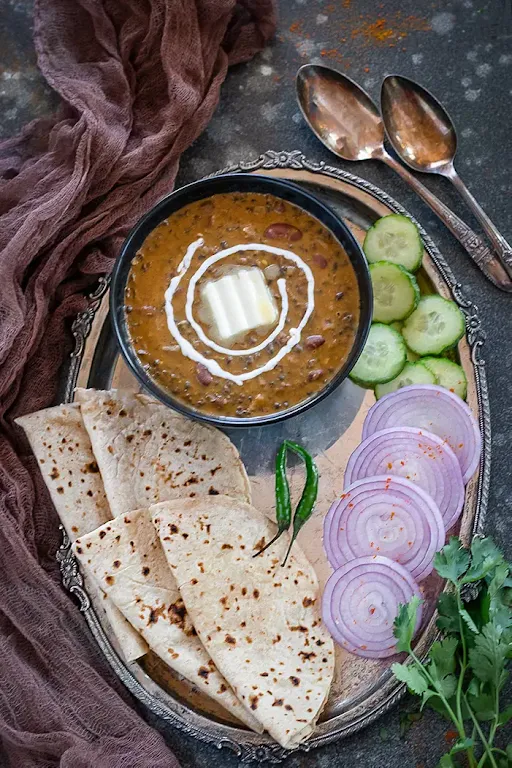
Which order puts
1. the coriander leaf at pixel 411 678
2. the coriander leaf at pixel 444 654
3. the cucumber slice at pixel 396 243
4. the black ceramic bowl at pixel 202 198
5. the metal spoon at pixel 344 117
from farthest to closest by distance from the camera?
1. the metal spoon at pixel 344 117
2. the cucumber slice at pixel 396 243
3. the black ceramic bowl at pixel 202 198
4. the coriander leaf at pixel 444 654
5. the coriander leaf at pixel 411 678

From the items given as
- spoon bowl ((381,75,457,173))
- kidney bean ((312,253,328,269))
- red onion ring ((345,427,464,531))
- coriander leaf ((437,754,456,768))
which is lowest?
coriander leaf ((437,754,456,768))

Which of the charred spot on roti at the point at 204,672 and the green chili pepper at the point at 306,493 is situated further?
the green chili pepper at the point at 306,493

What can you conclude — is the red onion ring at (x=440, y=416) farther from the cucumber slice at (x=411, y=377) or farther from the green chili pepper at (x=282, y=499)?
the green chili pepper at (x=282, y=499)

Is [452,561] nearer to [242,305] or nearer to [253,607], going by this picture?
[253,607]

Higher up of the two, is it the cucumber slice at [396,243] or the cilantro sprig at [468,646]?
the cucumber slice at [396,243]

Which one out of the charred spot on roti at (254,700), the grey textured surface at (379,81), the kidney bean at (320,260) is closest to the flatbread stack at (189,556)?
the charred spot on roti at (254,700)

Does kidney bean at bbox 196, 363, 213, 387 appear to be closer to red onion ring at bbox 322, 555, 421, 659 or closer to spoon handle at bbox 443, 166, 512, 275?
red onion ring at bbox 322, 555, 421, 659

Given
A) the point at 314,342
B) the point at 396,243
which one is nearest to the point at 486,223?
the point at 396,243

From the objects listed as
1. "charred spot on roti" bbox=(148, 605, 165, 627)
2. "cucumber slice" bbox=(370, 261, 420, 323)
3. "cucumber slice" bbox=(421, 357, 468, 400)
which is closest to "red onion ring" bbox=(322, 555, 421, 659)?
"charred spot on roti" bbox=(148, 605, 165, 627)
